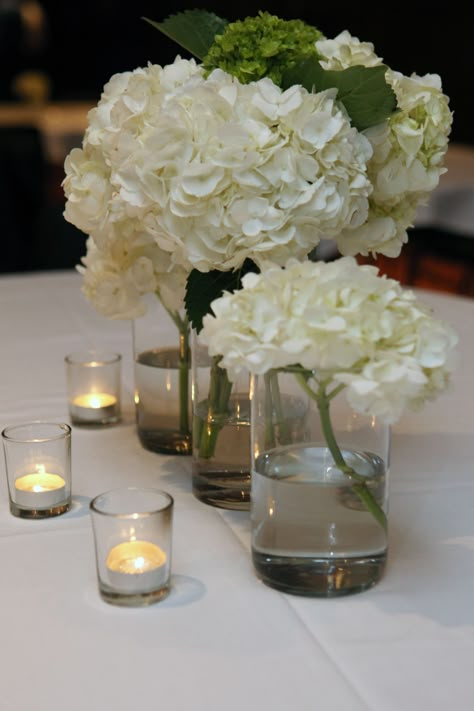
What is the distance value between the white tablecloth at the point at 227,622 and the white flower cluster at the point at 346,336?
0.61 ft

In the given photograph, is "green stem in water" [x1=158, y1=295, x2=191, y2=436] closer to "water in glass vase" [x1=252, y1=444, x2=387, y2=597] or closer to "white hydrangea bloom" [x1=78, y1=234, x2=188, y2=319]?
"white hydrangea bloom" [x1=78, y1=234, x2=188, y2=319]

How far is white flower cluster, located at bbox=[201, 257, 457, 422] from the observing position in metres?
0.76

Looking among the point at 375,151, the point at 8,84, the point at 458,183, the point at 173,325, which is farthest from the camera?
the point at 8,84

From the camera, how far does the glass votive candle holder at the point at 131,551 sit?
2.79 ft

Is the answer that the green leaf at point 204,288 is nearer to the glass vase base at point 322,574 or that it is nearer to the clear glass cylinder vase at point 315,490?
the clear glass cylinder vase at point 315,490

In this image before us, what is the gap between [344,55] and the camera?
100 cm

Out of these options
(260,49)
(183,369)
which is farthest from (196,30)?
(183,369)

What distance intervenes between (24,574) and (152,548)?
14 centimetres

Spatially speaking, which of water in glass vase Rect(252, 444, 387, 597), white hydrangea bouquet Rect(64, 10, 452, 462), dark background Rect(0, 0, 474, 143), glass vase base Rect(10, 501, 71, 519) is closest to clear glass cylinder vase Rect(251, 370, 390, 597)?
water in glass vase Rect(252, 444, 387, 597)

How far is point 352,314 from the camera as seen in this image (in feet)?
2.54

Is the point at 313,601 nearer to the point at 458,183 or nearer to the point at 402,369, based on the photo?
the point at 402,369

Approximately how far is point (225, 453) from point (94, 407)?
0.32 meters

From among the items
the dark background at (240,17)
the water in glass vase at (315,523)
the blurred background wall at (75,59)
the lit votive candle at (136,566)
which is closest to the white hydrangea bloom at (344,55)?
the water in glass vase at (315,523)

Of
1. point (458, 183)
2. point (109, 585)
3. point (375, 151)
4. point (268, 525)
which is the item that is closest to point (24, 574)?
point (109, 585)
